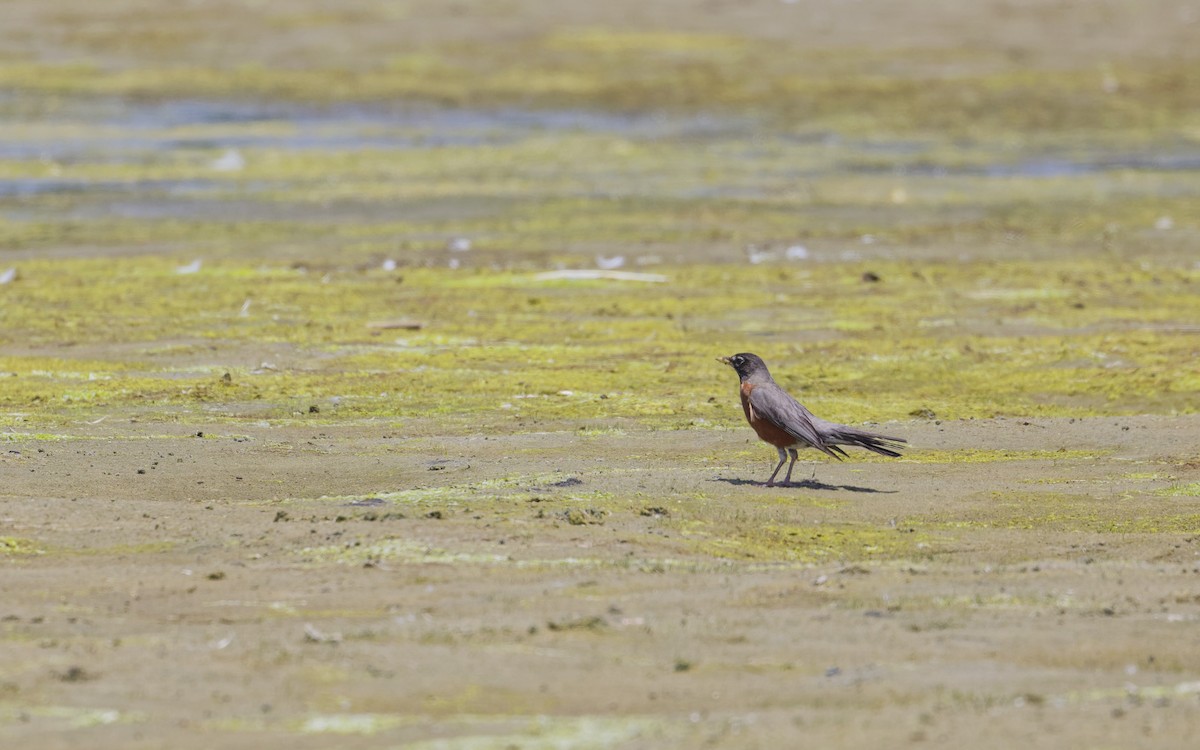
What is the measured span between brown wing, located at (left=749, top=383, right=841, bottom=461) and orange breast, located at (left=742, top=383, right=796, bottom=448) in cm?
3

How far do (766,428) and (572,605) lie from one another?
3.66 metres

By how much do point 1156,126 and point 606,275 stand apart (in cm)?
2138

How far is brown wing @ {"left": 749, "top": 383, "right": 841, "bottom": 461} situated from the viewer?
38.1ft

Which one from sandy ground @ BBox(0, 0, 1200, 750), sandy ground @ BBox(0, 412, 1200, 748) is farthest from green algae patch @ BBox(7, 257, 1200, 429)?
sandy ground @ BBox(0, 412, 1200, 748)

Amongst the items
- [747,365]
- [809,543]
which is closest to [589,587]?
[809,543]

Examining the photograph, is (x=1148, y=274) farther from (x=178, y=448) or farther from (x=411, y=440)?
(x=178, y=448)

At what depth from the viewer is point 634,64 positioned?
1762 inches

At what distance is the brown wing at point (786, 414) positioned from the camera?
11.6 meters

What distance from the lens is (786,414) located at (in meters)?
11.6

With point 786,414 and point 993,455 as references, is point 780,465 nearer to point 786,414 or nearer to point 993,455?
point 786,414

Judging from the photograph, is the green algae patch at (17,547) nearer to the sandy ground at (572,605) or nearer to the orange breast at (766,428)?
the sandy ground at (572,605)

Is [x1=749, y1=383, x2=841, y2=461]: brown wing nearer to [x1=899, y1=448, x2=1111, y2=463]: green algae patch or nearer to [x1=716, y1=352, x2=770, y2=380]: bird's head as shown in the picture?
[x1=716, y1=352, x2=770, y2=380]: bird's head

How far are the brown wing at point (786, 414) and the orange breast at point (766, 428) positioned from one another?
3cm

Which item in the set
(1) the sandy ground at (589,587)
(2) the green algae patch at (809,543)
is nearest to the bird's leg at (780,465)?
(1) the sandy ground at (589,587)
